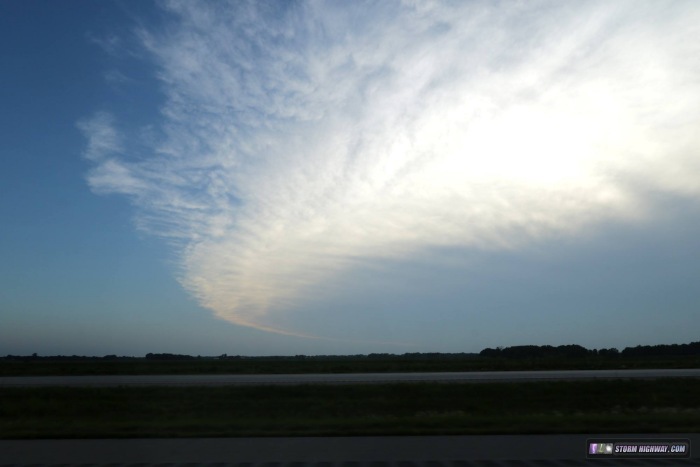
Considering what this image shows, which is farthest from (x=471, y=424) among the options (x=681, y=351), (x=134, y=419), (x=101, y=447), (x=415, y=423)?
(x=681, y=351)

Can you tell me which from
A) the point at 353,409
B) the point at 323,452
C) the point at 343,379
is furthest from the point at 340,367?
the point at 323,452

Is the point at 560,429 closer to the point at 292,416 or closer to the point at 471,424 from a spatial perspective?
the point at 471,424

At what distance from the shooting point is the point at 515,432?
15.8 meters

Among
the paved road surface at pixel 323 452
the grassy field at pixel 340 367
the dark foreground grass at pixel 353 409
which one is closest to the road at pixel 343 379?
the dark foreground grass at pixel 353 409

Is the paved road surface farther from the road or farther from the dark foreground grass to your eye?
the road

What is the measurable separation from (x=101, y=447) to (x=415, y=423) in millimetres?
8706

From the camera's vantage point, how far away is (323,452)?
40.7 ft

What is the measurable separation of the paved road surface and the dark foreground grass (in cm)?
203

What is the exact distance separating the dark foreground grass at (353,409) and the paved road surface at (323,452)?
2025 millimetres

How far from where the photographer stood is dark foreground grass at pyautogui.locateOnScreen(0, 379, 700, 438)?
16906mm

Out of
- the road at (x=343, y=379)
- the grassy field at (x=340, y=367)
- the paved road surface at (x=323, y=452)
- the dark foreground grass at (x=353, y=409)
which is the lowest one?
the paved road surface at (x=323, y=452)

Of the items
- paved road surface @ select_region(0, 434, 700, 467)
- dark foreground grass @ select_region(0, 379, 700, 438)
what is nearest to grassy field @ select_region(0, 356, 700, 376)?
dark foreground grass @ select_region(0, 379, 700, 438)

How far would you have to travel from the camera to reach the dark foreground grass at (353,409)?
16.9m

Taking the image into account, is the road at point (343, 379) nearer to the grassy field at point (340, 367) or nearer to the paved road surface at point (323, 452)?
the grassy field at point (340, 367)
